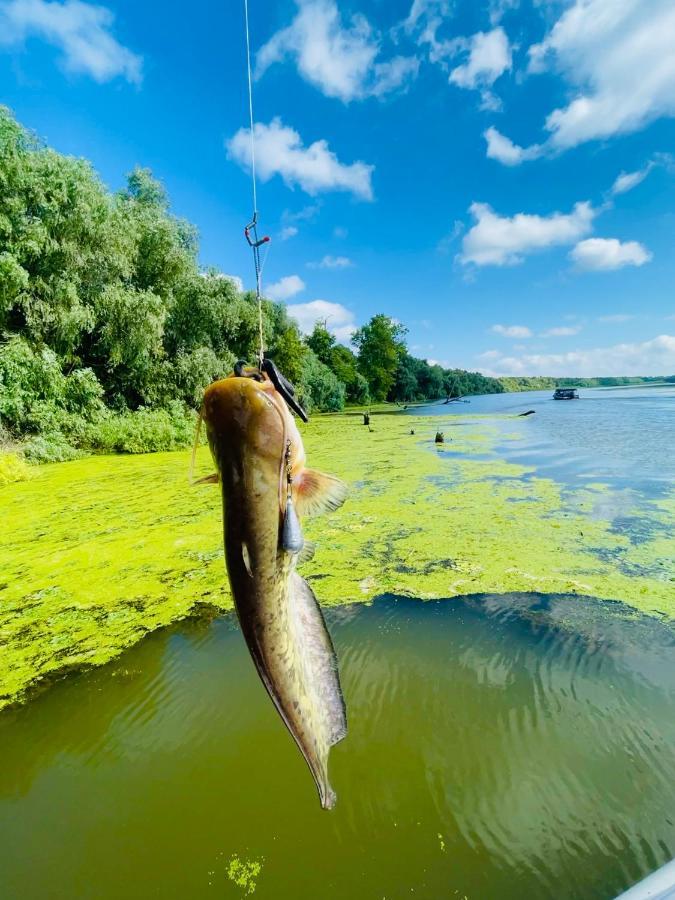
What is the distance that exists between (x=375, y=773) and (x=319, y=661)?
121 centimetres

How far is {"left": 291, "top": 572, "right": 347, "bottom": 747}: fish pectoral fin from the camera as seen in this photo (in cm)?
146

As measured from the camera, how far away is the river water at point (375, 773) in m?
1.82

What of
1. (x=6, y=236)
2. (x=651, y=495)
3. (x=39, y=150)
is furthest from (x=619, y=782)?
(x=39, y=150)

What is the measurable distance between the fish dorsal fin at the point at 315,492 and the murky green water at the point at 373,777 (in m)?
1.63

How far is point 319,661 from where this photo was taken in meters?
1.53

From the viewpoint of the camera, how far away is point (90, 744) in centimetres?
256

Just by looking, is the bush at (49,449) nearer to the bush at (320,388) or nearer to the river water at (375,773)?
the river water at (375,773)

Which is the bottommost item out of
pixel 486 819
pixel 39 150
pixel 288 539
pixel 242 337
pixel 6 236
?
pixel 486 819

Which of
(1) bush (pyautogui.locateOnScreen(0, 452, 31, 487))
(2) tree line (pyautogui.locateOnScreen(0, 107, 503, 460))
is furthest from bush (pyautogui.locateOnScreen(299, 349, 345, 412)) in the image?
(1) bush (pyautogui.locateOnScreen(0, 452, 31, 487))

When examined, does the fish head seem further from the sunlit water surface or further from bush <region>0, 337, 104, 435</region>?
bush <region>0, 337, 104, 435</region>

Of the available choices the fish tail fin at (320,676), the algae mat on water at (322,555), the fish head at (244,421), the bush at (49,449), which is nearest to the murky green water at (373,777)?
the algae mat on water at (322,555)

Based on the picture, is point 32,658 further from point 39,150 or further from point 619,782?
point 39,150

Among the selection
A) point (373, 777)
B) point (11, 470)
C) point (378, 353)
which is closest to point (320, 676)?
point (373, 777)

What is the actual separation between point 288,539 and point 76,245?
17.1m
